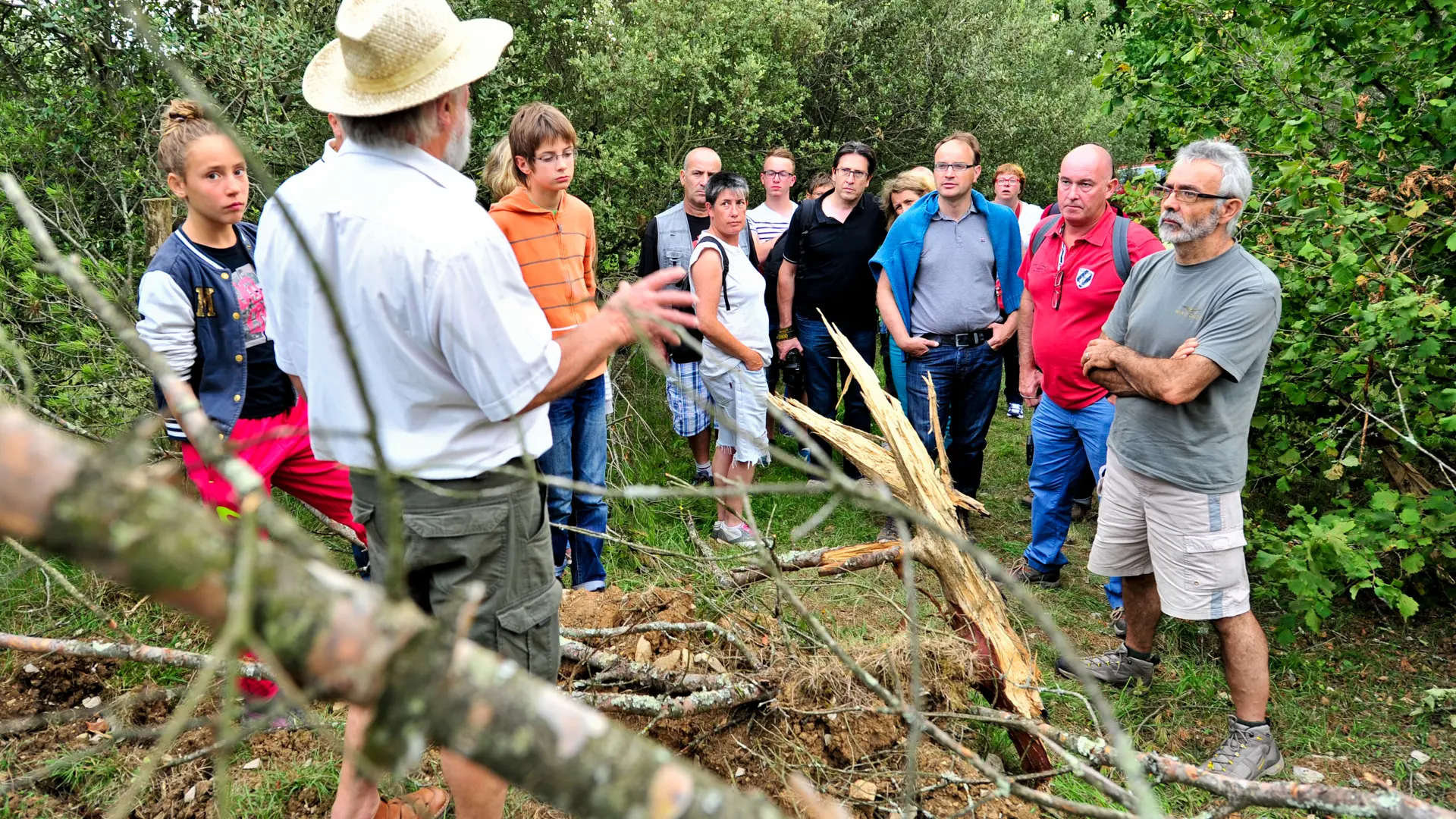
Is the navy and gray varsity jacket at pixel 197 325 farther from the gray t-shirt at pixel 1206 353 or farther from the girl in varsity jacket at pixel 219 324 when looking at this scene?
the gray t-shirt at pixel 1206 353

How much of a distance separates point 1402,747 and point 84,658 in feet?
17.1

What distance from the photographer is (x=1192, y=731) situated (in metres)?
3.65

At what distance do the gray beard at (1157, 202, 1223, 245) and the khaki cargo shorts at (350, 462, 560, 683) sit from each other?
2552 millimetres

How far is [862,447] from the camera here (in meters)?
3.63

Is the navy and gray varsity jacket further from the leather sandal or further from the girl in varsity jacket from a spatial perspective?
the leather sandal

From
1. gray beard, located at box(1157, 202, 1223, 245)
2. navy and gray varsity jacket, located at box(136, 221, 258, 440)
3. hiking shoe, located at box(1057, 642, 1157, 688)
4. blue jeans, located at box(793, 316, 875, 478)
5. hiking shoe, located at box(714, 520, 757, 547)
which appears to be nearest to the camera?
navy and gray varsity jacket, located at box(136, 221, 258, 440)

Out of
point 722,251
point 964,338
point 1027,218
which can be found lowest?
point 964,338

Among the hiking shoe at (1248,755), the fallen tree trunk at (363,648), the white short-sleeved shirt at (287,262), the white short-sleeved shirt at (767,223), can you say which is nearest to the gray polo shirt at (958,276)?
the white short-sleeved shirt at (767,223)

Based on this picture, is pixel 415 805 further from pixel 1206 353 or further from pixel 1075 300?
pixel 1075 300

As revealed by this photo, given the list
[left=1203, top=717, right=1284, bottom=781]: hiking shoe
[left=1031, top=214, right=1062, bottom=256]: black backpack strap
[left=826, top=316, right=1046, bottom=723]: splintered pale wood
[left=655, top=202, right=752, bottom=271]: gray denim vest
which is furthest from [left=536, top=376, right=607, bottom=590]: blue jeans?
[left=1203, top=717, right=1284, bottom=781]: hiking shoe

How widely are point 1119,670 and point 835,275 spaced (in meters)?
2.89

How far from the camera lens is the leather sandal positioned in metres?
2.57

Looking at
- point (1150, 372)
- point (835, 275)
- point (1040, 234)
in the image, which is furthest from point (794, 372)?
point (1150, 372)

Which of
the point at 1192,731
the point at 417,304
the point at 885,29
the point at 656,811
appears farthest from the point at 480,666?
the point at 885,29
